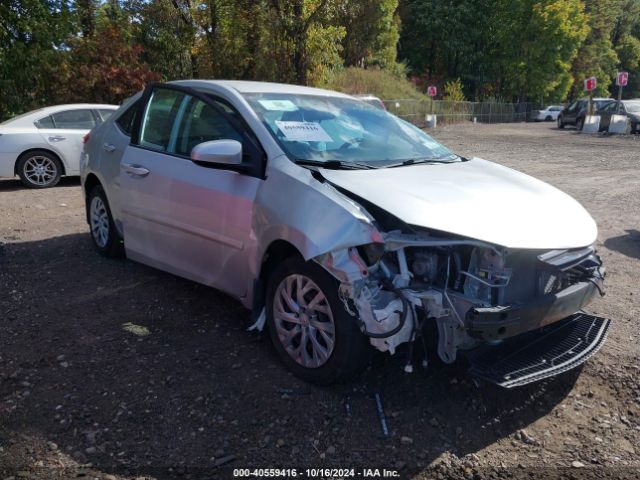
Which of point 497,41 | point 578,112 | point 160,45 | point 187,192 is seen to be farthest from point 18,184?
point 497,41

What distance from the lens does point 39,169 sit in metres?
10.1

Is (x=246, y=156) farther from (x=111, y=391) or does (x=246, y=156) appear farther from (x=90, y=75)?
(x=90, y=75)

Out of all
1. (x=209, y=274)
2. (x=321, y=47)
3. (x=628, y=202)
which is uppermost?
(x=321, y=47)

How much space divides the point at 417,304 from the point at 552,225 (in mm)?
985

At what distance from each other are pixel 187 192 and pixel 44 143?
7147 millimetres

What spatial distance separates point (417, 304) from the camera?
2.95 m

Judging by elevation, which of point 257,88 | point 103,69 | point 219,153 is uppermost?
point 103,69

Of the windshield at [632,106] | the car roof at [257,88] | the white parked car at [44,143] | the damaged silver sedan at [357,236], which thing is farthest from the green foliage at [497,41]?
the damaged silver sedan at [357,236]

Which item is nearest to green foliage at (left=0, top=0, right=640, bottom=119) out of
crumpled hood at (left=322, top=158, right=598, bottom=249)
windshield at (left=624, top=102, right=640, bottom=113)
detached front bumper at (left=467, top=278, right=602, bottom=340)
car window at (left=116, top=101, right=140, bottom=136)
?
car window at (left=116, top=101, right=140, bottom=136)

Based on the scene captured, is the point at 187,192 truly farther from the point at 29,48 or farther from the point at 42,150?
the point at 29,48

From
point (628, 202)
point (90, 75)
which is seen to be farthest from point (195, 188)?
point (90, 75)

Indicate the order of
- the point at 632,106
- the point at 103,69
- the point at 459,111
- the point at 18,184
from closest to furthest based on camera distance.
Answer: the point at 18,184 < the point at 103,69 < the point at 632,106 < the point at 459,111

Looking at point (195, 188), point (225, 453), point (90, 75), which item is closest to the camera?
point (225, 453)

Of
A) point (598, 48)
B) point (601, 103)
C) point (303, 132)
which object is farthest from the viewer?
point (598, 48)
